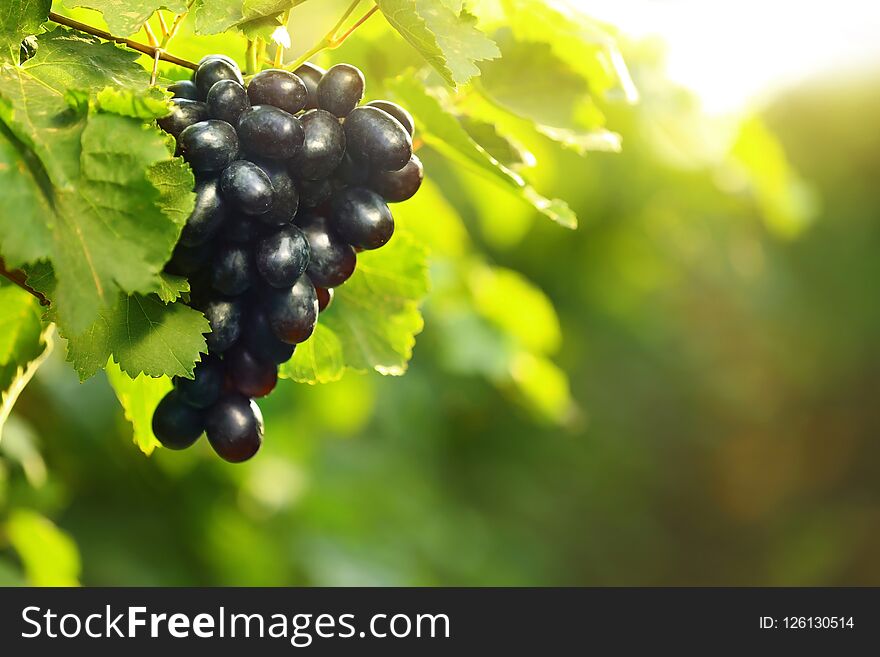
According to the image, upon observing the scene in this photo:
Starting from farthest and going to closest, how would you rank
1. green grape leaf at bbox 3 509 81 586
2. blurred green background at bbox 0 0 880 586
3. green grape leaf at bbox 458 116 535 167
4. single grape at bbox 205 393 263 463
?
blurred green background at bbox 0 0 880 586
green grape leaf at bbox 3 509 81 586
green grape leaf at bbox 458 116 535 167
single grape at bbox 205 393 263 463

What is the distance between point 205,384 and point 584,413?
492cm

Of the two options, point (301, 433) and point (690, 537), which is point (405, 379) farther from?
point (690, 537)

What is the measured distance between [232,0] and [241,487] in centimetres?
178

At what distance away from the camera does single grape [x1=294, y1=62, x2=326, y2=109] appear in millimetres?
661

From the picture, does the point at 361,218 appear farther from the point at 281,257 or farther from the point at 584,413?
the point at 584,413

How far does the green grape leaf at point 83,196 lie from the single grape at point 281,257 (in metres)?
0.07

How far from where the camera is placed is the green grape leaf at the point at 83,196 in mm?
494

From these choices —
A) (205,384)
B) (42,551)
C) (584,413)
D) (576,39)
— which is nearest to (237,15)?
(205,384)

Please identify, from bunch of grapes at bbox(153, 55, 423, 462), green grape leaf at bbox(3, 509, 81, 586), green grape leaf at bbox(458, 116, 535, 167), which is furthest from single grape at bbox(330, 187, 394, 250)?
green grape leaf at bbox(3, 509, 81, 586)

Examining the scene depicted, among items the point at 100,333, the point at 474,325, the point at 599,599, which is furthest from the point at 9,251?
the point at 599,599

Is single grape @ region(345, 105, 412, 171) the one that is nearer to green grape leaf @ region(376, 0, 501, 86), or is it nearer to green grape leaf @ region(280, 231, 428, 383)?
green grape leaf @ region(376, 0, 501, 86)

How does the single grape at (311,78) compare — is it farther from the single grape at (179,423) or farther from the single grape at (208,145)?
the single grape at (179,423)

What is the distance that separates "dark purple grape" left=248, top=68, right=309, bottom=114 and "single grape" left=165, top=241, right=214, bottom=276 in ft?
0.33

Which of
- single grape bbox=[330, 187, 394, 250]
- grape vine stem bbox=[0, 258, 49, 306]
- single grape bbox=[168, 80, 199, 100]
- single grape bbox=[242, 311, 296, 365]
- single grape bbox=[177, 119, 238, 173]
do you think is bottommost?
single grape bbox=[242, 311, 296, 365]
